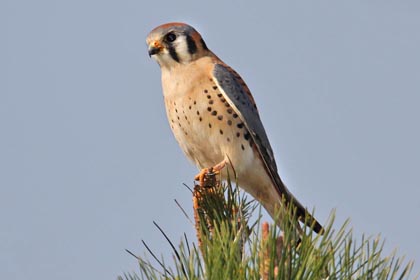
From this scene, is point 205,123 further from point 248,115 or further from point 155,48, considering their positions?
point 155,48

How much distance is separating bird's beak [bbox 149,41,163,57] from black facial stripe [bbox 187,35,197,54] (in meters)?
0.22

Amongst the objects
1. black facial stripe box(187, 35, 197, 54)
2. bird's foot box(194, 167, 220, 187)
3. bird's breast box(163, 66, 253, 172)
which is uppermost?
black facial stripe box(187, 35, 197, 54)

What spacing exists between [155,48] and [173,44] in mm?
136

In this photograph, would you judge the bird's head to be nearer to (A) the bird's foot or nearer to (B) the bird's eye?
(B) the bird's eye

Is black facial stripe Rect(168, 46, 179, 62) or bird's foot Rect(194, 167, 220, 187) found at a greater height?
black facial stripe Rect(168, 46, 179, 62)

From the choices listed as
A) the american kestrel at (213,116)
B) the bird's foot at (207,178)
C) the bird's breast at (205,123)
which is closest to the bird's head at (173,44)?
the american kestrel at (213,116)

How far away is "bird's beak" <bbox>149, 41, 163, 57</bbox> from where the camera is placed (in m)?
5.38

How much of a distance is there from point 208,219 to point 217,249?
0.62 m

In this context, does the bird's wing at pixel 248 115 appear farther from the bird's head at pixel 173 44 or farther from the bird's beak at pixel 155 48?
the bird's beak at pixel 155 48

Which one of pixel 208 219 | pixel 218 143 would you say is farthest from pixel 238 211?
pixel 218 143

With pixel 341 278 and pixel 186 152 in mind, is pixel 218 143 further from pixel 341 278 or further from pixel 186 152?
pixel 341 278

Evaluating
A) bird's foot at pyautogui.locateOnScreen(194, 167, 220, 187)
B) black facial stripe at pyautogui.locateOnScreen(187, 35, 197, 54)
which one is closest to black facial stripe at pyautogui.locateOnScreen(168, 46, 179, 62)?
black facial stripe at pyautogui.locateOnScreen(187, 35, 197, 54)

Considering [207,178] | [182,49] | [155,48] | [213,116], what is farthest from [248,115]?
[207,178]

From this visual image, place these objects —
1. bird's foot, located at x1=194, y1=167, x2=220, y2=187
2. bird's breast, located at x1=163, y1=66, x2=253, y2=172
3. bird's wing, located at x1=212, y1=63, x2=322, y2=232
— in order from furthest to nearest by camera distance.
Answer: bird's wing, located at x1=212, y1=63, x2=322, y2=232 < bird's breast, located at x1=163, y1=66, x2=253, y2=172 < bird's foot, located at x1=194, y1=167, x2=220, y2=187
